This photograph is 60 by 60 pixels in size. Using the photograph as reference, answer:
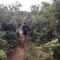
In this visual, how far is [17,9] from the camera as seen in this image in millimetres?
19578

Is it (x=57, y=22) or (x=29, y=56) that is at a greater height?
(x=57, y=22)

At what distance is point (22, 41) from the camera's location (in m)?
13.5

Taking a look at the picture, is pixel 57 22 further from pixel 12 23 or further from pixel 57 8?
pixel 12 23

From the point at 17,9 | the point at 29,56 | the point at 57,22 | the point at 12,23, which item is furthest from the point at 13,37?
the point at 17,9

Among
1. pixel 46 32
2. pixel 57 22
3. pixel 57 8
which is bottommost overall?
pixel 46 32

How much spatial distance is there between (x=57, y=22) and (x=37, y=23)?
3356 mm

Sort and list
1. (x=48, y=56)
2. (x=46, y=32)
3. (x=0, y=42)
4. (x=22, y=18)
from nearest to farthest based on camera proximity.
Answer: (x=48, y=56)
(x=0, y=42)
(x=46, y=32)
(x=22, y=18)

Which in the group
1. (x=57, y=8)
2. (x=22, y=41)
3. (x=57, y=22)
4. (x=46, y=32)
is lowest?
(x=22, y=41)

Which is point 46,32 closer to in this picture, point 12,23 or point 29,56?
point 12,23

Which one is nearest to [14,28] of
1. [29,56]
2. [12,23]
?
[12,23]

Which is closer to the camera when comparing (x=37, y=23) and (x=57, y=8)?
(x=57, y=8)

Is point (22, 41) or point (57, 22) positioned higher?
point (57, 22)

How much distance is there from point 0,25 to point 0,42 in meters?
3.00

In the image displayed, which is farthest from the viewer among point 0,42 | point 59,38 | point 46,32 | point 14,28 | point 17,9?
point 17,9
